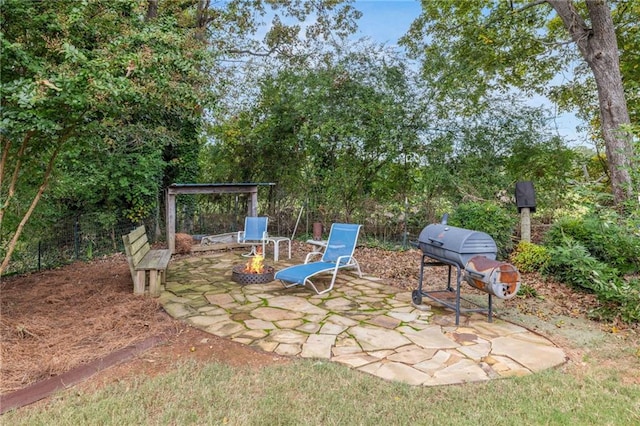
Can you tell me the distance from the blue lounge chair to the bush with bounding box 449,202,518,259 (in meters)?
2.27

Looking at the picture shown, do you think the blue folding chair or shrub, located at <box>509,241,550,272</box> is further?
the blue folding chair

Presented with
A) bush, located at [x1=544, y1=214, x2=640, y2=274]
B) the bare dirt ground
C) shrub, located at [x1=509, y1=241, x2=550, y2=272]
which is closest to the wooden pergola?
the bare dirt ground

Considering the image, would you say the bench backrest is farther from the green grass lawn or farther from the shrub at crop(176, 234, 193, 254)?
the green grass lawn

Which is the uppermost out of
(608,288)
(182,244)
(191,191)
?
(191,191)

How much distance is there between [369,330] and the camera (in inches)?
143

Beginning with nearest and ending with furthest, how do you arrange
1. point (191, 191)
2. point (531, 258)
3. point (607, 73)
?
point (531, 258), point (607, 73), point (191, 191)

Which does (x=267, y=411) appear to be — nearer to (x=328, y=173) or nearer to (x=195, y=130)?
(x=328, y=173)

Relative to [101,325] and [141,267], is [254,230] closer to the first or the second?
[141,267]

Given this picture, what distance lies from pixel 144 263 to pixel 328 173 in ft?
16.0

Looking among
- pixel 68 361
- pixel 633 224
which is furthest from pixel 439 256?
pixel 68 361

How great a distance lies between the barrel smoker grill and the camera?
11.2ft

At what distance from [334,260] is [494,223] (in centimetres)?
294

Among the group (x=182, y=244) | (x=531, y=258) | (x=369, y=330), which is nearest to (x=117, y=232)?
(x=182, y=244)

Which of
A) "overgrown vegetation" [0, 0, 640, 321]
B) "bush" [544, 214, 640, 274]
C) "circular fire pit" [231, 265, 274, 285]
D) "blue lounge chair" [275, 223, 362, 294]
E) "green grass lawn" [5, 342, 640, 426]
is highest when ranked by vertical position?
"overgrown vegetation" [0, 0, 640, 321]
